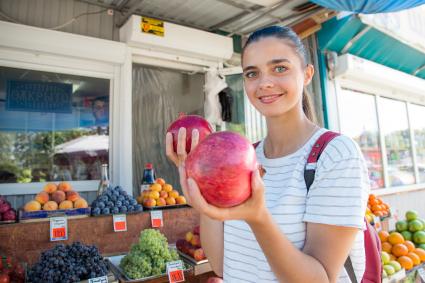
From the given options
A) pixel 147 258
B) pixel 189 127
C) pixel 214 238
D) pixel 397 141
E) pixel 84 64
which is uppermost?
pixel 84 64

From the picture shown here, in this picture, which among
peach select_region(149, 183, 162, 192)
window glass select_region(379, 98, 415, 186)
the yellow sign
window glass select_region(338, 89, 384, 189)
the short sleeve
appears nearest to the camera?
the short sleeve

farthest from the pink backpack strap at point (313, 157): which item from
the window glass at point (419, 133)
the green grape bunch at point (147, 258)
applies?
the window glass at point (419, 133)

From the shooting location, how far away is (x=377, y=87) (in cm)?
709

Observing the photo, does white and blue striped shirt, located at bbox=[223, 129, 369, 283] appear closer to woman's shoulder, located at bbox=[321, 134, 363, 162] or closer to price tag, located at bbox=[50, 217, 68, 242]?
woman's shoulder, located at bbox=[321, 134, 363, 162]

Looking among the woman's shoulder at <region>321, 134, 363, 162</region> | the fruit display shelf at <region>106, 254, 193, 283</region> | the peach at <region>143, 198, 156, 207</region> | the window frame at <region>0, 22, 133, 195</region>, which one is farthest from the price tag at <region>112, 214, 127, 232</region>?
the woman's shoulder at <region>321, 134, 363, 162</region>

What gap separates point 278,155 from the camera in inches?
49.4

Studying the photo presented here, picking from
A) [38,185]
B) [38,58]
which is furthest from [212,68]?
[38,185]

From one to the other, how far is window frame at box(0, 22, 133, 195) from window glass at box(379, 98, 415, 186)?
239 inches

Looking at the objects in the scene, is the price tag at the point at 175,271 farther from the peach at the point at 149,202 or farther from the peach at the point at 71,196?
the peach at the point at 71,196

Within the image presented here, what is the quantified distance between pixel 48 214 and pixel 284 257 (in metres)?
Answer: 2.40

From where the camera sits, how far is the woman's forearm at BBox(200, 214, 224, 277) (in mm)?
1355

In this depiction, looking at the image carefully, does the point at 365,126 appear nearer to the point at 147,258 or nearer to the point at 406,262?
the point at 406,262

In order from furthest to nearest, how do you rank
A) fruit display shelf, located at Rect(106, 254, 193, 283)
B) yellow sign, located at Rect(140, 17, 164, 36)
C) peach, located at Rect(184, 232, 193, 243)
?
1. yellow sign, located at Rect(140, 17, 164, 36)
2. peach, located at Rect(184, 232, 193, 243)
3. fruit display shelf, located at Rect(106, 254, 193, 283)

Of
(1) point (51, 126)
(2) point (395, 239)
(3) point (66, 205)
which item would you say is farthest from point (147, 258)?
(2) point (395, 239)
